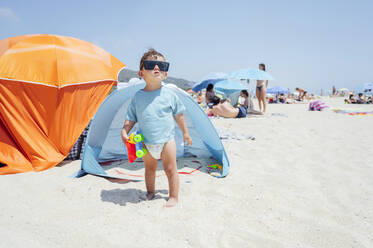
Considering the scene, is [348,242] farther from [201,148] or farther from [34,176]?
[34,176]

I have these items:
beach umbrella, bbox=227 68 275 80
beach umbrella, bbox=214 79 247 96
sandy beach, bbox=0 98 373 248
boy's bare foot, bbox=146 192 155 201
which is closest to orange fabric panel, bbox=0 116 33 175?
sandy beach, bbox=0 98 373 248

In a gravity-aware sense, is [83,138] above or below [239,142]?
above

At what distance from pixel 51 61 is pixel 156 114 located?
2228 mm

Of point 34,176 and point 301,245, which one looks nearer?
point 301,245

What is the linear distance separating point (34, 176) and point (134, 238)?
184 cm

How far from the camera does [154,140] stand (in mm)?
2121

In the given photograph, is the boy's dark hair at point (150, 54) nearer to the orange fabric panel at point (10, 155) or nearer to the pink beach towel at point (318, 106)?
the orange fabric panel at point (10, 155)

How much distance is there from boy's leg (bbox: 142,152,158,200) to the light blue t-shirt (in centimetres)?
21

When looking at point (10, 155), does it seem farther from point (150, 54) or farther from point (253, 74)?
point (253, 74)

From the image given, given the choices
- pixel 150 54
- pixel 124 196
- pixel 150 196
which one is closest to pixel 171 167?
pixel 150 196

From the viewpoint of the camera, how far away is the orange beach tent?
312 cm

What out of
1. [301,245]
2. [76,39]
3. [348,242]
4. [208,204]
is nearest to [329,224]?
[348,242]

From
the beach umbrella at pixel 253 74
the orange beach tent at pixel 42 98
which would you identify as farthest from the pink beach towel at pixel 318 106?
the orange beach tent at pixel 42 98

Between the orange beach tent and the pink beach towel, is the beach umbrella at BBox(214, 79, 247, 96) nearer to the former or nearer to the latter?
the pink beach towel
